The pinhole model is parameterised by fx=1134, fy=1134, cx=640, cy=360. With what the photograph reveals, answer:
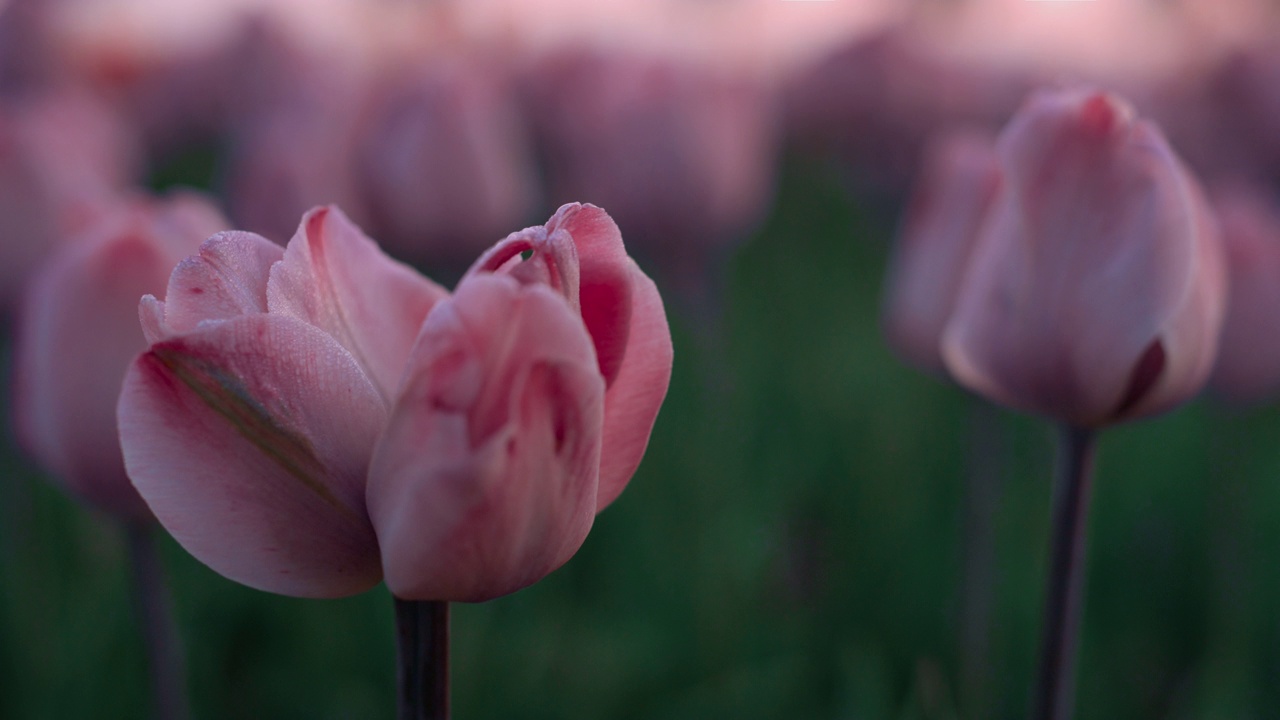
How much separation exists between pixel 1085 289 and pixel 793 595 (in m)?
1.01

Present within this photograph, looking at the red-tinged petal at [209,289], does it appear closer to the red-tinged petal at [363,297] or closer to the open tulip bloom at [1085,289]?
the red-tinged petal at [363,297]

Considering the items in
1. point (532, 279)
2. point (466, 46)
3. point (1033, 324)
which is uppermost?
point (532, 279)

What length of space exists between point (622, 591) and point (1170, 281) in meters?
0.99

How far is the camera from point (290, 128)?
5.65 ft

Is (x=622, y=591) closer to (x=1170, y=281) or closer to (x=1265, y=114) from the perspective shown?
(x=1170, y=281)

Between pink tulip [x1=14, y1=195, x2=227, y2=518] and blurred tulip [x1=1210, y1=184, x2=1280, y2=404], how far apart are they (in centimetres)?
95

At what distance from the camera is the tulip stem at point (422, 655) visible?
47cm

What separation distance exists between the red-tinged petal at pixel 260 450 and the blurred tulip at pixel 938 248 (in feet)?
2.02

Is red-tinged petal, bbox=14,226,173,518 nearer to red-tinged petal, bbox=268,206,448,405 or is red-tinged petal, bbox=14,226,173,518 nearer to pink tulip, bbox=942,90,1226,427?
red-tinged petal, bbox=268,206,448,405

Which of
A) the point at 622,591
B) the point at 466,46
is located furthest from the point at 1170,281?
the point at 466,46

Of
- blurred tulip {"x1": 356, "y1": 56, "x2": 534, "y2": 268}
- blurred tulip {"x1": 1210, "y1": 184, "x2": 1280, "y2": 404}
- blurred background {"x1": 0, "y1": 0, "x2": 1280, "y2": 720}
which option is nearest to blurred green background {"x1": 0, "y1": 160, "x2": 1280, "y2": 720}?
blurred background {"x1": 0, "y1": 0, "x2": 1280, "y2": 720}

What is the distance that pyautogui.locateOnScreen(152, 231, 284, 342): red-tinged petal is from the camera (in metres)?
0.44

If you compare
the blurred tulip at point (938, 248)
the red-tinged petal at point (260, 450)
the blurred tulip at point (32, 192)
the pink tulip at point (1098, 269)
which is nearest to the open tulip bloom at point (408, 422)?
the red-tinged petal at point (260, 450)

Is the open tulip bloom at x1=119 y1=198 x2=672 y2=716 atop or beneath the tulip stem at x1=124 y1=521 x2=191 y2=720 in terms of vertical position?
atop
